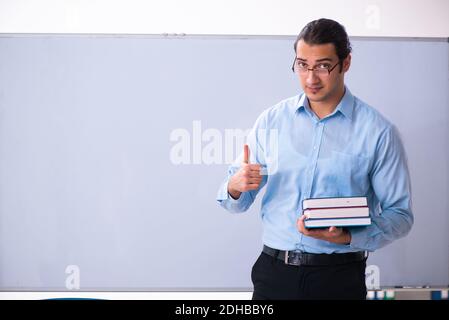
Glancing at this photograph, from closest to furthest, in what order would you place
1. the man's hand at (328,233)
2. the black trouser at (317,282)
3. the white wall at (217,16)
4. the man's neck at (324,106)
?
the man's hand at (328,233) < the black trouser at (317,282) < the man's neck at (324,106) < the white wall at (217,16)

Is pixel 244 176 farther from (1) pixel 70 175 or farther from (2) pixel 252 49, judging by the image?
(1) pixel 70 175

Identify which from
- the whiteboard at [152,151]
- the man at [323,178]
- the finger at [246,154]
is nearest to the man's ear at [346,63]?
the man at [323,178]

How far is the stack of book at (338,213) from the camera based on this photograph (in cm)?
135

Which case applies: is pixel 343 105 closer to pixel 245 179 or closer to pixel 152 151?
pixel 245 179

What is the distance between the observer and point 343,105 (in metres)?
1.59

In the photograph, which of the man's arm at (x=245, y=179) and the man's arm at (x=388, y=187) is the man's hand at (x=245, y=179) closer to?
the man's arm at (x=245, y=179)

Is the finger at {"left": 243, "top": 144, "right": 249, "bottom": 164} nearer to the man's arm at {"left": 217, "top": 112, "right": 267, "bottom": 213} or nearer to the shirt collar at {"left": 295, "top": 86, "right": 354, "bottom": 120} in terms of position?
the man's arm at {"left": 217, "top": 112, "right": 267, "bottom": 213}

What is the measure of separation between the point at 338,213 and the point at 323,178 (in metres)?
0.19

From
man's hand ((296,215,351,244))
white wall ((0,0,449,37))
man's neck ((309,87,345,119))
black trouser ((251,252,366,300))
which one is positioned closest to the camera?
man's hand ((296,215,351,244))

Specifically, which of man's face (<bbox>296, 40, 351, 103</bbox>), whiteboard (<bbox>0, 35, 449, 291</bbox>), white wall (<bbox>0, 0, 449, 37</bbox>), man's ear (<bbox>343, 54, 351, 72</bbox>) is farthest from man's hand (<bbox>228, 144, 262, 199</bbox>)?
white wall (<bbox>0, 0, 449, 37</bbox>)

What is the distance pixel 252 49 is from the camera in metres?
1.87

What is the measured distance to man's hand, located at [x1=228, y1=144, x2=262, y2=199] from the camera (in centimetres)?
157

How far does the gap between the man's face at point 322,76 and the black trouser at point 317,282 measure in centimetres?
56

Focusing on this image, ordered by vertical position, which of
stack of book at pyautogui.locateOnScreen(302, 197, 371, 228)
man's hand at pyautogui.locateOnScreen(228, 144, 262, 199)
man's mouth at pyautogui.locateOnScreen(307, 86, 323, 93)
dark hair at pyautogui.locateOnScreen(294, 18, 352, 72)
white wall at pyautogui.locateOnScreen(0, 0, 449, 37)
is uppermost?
white wall at pyautogui.locateOnScreen(0, 0, 449, 37)
